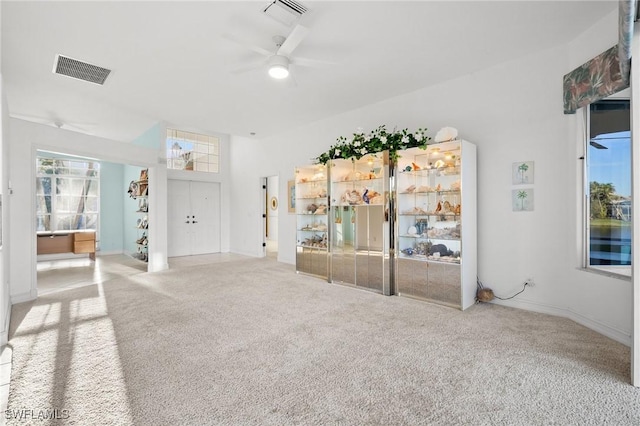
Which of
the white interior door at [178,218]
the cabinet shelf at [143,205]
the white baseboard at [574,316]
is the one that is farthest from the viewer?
the white interior door at [178,218]

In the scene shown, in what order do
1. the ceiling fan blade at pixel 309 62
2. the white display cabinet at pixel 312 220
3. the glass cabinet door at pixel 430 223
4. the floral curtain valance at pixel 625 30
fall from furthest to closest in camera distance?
1. the white display cabinet at pixel 312 220
2. the glass cabinet door at pixel 430 223
3. the ceiling fan blade at pixel 309 62
4. the floral curtain valance at pixel 625 30

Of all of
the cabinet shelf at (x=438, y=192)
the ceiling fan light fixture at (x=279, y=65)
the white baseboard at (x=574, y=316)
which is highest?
the ceiling fan light fixture at (x=279, y=65)

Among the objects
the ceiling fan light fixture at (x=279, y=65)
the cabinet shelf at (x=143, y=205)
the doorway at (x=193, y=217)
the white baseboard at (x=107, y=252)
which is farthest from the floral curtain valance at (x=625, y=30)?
the white baseboard at (x=107, y=252)

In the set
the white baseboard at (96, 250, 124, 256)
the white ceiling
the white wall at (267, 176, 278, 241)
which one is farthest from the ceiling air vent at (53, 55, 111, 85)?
the white wall at (267, 176, 278, 241)

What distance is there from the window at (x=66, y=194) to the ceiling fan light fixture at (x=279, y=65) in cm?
822

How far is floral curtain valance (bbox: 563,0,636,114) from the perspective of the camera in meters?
2.38

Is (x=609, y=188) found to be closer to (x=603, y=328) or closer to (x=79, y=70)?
(x=603, y=328)

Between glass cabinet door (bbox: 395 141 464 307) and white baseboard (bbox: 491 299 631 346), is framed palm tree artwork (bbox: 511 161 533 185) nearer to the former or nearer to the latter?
glass cabinet door (bbox: 395 141 464 307)

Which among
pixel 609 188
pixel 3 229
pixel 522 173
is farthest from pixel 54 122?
pixel 609 188

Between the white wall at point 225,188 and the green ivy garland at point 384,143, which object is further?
the white wall at point 225,188

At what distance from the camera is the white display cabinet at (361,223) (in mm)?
4590

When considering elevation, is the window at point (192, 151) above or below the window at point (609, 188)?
above

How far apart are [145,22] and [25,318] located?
11.7ft

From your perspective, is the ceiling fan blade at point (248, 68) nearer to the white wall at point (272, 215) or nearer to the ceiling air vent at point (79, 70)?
the ceiling air vent at point (79, 70)
